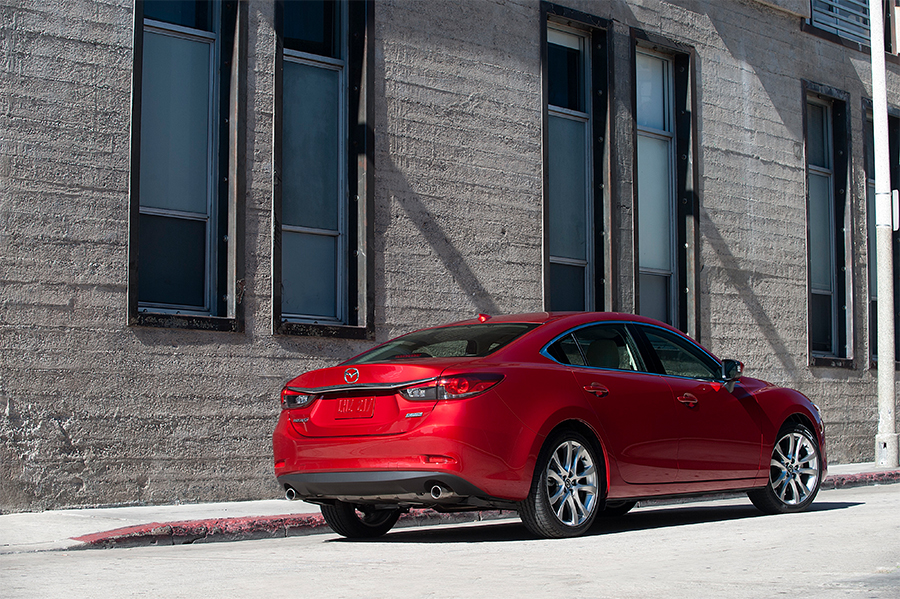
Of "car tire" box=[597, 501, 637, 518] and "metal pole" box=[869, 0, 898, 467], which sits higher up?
"metal pole" box=[869, 0, 898, 467]

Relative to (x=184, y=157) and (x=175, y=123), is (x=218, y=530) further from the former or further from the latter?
(x=175, y=123)

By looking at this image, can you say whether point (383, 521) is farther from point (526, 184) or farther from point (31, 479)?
point (526, 184)

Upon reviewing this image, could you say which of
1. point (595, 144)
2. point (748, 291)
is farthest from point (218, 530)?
point (748, 291)

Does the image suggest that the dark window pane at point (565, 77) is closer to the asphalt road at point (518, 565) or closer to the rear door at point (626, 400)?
the rear door at point (626, 400)

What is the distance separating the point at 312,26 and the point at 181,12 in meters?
1.60

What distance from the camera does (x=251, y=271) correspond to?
38.7 feet

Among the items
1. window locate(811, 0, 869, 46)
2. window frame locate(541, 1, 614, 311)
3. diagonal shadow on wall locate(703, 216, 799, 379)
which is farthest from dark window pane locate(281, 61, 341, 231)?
window locate(811, 0, 869, 46)

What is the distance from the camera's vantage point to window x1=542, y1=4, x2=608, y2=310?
15023mm

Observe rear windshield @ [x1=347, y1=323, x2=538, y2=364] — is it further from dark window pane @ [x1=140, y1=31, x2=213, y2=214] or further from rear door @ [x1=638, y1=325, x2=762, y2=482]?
dark window pane @ [x1=140, y1=31, x2=213, y2=214]

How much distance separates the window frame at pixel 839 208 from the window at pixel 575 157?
4573mm

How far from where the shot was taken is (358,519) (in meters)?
8.15

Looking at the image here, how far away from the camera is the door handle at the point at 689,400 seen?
27.5 feet

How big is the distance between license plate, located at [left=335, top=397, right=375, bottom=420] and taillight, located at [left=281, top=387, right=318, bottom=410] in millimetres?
284

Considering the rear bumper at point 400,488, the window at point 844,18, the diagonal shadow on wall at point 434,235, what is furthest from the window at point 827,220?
the rear bumper at point 400,488
